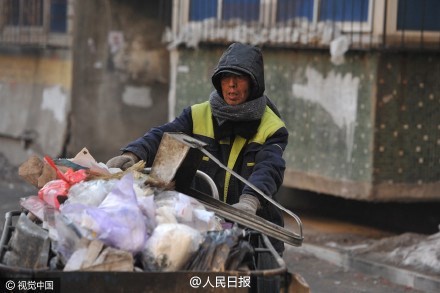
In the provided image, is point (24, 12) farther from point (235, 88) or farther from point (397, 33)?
point (235, 88)

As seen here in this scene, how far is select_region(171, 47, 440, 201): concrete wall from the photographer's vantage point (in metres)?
9.08

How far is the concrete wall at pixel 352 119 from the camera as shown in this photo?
29.8 ft

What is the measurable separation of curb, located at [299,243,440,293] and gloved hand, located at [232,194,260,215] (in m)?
3.88

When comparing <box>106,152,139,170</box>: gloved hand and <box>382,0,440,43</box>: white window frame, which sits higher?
<box>382,0,440,43</box>: white window frame

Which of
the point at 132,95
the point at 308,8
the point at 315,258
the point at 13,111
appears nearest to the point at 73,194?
the point at 315,258

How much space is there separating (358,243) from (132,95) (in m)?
6.20

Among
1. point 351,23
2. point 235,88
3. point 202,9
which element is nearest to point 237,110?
point 235,88

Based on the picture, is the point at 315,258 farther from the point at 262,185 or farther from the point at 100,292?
Answer: the point at 100,292

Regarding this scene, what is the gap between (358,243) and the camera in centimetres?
927

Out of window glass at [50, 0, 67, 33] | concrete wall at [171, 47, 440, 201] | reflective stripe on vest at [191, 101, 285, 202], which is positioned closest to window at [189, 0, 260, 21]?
concrete wall at [171, 47, 440, 201]

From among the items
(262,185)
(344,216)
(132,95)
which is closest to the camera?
(262,185)

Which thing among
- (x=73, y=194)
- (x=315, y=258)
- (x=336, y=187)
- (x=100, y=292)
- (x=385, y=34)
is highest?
(x=385, y=34)

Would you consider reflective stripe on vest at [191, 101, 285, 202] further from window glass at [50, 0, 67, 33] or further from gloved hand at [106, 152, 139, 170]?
window glass at [50, 0, 67, 33]

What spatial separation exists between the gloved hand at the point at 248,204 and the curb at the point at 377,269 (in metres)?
3.88
